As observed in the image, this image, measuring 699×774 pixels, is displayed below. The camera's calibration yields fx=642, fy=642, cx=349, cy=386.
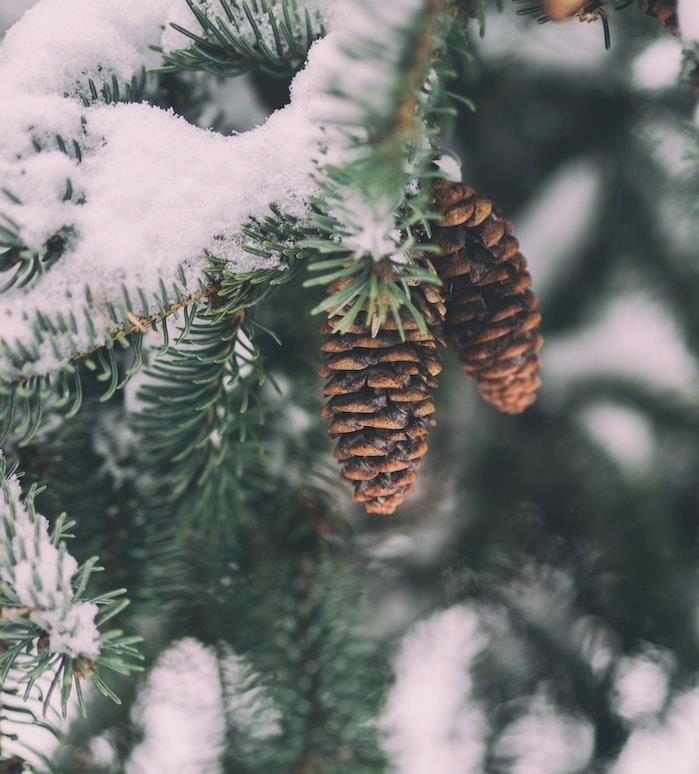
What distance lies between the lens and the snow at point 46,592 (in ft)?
1.38

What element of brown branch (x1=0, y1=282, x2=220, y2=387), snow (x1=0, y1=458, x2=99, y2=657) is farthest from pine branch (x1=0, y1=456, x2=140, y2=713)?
brown branch (x1=0, y1=282, x2=220, y2=387)

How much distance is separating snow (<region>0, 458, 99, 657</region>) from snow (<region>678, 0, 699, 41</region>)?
Result: 0.63 meters

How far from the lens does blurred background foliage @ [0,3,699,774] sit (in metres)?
0.75

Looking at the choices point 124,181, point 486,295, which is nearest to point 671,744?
point 486,295

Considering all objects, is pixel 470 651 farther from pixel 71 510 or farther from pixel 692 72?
pixel 692 72

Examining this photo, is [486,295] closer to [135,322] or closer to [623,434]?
[135,322]

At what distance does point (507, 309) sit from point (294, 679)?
1.62 ft

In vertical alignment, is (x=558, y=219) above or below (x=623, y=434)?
above

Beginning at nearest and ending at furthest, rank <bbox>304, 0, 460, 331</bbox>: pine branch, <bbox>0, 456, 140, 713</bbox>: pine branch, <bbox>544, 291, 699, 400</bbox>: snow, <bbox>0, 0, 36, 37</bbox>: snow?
<bbox>304, 0, 460, 331</bbox>: pine branch
<bbox>0, 456, 140, 713</bbox>: pine branch
<bbox>0, 0, 36, 37</bbox>: snow
<bbox>544, 291, 699, 400</bbox>: snow

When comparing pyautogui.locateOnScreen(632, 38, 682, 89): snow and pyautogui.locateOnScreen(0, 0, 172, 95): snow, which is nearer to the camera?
pyautogui.locateOnScreen(0, 0, 172, 95): snow

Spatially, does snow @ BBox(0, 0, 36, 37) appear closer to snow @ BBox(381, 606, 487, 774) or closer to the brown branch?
the brown branch

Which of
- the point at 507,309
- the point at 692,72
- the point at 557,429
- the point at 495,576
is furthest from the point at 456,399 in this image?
the point at 692,72

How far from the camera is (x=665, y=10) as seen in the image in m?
0.52

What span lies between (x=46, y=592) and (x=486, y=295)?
1.36 ft
